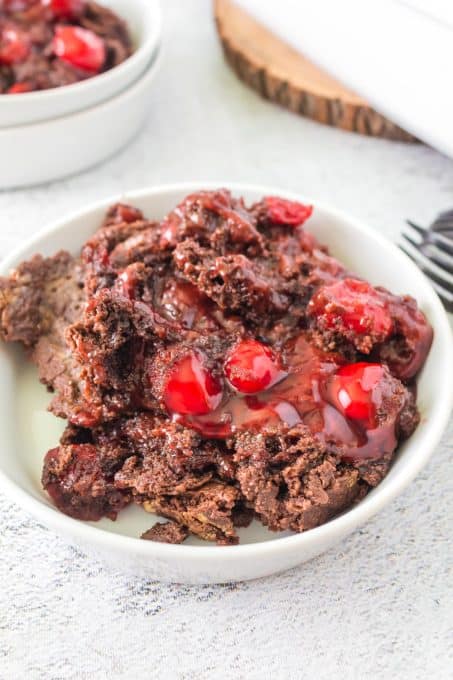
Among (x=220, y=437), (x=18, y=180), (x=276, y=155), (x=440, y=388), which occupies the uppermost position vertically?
(x=440, y=388)

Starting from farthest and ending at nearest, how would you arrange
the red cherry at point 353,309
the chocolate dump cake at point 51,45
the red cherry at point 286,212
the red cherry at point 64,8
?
the red cherry at point 64,8 < the chocolate dump cake at point 51,45 < the red cherry at point 286,212 < the red cherry at point 353,309

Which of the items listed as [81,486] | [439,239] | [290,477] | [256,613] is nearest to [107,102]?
[439,239]

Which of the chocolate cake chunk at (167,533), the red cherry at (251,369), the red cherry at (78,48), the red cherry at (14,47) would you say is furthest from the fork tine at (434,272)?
the red cherry at (14,47)

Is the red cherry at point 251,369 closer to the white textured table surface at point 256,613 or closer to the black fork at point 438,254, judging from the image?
the white textured table surface at point 256,613

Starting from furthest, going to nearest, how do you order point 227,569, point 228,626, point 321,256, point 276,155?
1. point 276,155
2. point 321,256
3. point 228,626
4. point 227,569

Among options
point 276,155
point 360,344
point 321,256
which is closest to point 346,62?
point 276,155

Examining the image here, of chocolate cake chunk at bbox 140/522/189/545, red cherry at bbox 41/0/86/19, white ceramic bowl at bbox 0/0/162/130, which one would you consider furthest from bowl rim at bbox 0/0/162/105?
chocolate cake chunk at bbox 140/522/189/545

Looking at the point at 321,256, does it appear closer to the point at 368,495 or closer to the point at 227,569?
the point at 368,495
